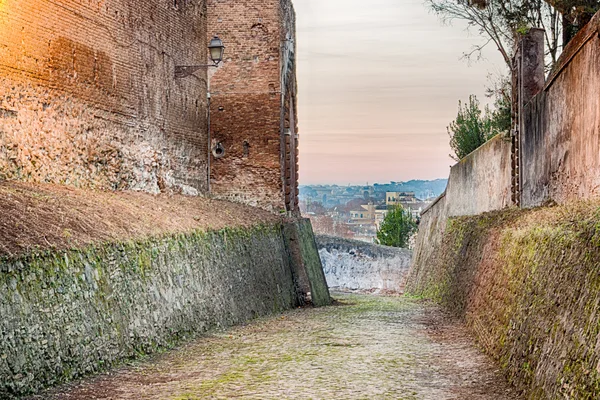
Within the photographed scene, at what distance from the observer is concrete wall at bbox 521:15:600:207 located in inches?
402

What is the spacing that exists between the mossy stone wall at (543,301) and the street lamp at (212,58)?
8.42 meters

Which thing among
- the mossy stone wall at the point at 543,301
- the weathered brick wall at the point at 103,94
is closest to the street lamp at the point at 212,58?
the weathered brick wall at the point at 103,94

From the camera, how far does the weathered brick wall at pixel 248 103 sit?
73.0 feet

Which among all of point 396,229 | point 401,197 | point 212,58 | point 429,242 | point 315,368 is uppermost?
point 212,58

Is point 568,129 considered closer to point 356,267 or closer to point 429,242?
point 429,242

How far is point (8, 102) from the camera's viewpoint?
12.2 metres

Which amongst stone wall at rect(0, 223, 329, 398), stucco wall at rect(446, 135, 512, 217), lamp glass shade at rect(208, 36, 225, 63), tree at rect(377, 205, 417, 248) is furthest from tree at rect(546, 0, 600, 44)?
tree at rect(377, 205, 417, 248)

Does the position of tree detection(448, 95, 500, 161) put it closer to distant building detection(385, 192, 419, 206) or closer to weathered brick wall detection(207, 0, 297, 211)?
weathered brick wall detection(207, 0, 297, 211)

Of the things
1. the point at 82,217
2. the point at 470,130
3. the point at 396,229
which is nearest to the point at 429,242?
the point at 470,130

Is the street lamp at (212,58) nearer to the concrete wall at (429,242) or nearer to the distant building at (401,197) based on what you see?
the concrete wall at (429,242)

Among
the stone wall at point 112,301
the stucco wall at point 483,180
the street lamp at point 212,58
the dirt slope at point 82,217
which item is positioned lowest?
the stone wall at point 112,301

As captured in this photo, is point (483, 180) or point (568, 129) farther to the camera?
point (483, 180)

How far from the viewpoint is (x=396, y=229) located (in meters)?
56.4

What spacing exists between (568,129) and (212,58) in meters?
9.58
